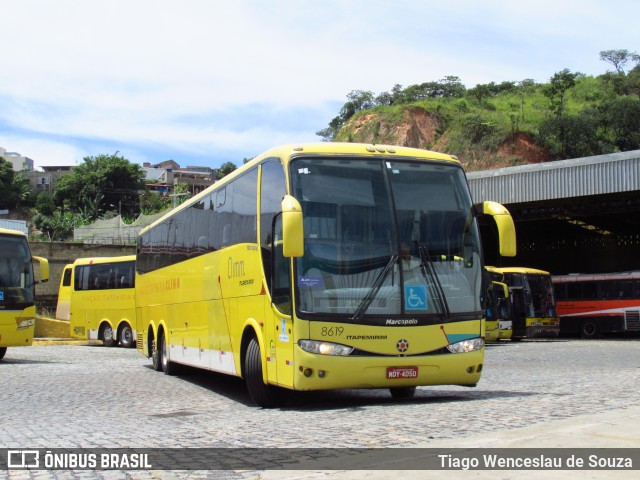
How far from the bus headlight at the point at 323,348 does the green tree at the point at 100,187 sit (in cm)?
9999

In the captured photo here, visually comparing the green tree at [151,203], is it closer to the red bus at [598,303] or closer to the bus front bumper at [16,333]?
the red bus at [598,303]

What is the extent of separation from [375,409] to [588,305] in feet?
105

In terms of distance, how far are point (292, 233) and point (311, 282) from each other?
865 mm

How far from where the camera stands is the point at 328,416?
1002cm

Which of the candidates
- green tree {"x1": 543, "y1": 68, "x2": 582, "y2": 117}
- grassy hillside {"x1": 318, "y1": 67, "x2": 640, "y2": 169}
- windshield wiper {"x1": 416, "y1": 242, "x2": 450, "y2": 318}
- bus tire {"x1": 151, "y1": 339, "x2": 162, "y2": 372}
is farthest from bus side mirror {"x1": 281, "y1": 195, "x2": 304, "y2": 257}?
green tree {"x1": 543, "y1": 68, "x2": 582, "y2": 117}

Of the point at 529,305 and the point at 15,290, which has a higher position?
the point at 15,290

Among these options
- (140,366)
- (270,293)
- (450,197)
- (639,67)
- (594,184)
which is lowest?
(140,366)

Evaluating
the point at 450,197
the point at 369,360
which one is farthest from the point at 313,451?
the point at 450,197

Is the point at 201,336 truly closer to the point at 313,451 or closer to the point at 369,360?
the point at 369,360

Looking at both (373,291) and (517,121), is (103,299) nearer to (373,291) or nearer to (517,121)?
(373,291)

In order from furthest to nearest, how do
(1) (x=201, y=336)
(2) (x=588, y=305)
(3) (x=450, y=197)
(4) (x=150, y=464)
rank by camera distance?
(2) (x=588, y=305) → (1) (x=201, y=336) → (3) (x=450, y=197) → (4) (x=150, y=464)

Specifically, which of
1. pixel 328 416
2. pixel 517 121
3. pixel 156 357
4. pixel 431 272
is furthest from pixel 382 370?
pixel 517 121

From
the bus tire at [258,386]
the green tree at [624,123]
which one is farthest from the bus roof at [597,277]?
the green tree at [624,123]

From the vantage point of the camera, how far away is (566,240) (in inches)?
1981
